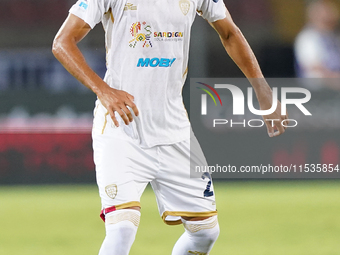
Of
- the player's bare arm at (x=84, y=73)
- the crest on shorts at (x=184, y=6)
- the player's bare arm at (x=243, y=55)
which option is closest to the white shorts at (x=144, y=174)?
the player's bare arm at (x=84, y=73)

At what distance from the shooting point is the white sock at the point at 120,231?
3193 mm

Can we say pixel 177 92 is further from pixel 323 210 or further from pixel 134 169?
pixel 323 210

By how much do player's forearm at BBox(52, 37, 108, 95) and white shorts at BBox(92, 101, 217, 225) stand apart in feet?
1.24

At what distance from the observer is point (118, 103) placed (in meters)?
3.05

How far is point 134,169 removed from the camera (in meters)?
3.41

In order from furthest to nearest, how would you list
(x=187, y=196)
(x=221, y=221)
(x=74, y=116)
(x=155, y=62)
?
(x=74, y=116), (x=221, y=221), (x=187, y=196), (x=155, y=62)

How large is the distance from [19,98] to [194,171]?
5147 mm

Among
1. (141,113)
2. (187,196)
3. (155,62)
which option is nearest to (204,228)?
(187,196)

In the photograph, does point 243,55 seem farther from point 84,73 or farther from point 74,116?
point 74,116

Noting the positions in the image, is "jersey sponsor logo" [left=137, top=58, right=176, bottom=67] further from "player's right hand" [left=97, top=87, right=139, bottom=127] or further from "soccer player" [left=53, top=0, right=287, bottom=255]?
"player's right hand" [left=97, top=87, right=139, bottom=127]

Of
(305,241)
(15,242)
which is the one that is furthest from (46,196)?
(305,241)

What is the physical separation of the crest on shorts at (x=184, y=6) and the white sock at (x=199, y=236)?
1259 mm

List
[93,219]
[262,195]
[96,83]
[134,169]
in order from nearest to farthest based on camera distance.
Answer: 1. [96,83]
2. [134,169]
3. [93,219]
4. [262,195]

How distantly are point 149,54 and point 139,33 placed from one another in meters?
0.13
